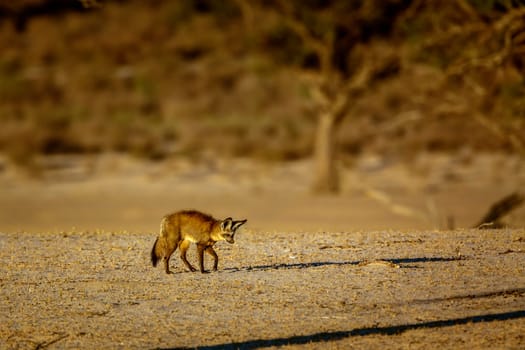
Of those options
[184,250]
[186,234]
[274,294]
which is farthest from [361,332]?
[184,250]

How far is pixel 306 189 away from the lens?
1214 inches

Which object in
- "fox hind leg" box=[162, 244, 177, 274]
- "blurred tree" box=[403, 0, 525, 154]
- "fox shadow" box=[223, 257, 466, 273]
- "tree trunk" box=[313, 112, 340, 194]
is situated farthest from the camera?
"tree trunk" box=[313, 112, 340, 194]

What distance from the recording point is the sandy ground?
341 inches

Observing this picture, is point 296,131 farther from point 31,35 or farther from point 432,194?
point 31,35

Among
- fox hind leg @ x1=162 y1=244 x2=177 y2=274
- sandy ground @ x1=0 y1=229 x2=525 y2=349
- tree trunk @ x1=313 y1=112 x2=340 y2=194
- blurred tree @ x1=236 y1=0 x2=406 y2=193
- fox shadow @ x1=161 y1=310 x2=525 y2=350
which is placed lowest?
fox shadow @ x1=161 y1=310 x2=525 y2=350

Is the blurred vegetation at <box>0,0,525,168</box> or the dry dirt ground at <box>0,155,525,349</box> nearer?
the dry dirt ground at <box>0,155,525,349</box>

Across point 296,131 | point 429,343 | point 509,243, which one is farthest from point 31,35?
point 429,343

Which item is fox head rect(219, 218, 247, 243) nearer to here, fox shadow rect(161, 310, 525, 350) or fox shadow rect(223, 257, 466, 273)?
fox shadow rect(223, 257, 466, 273)

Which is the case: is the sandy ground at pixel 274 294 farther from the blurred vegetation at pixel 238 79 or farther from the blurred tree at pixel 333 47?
the blurred tree at pixel 333 47

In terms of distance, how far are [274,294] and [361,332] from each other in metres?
1.47

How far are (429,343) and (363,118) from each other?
37241 mm

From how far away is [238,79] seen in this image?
5441 cm

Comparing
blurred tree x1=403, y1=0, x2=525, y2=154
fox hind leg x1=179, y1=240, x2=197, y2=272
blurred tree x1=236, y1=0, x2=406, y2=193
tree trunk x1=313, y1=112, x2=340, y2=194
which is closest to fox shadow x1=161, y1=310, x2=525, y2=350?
fox hind leg x1=179, y1=240, x2=197, y2=272

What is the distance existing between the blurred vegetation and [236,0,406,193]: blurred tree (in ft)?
0.22
